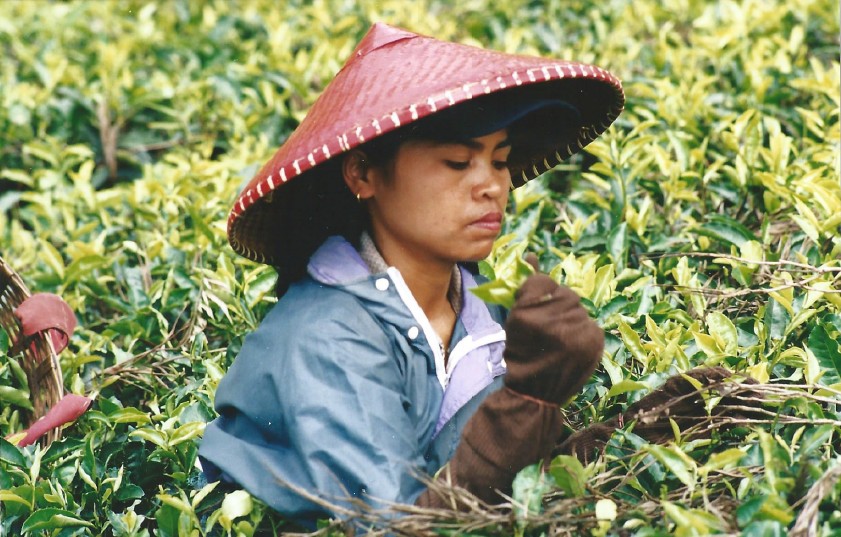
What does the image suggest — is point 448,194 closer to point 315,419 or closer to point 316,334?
point 316,334

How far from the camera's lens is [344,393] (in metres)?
1.79

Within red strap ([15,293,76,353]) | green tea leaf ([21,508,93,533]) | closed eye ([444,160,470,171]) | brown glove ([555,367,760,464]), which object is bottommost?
green tea leaf ([21,508,93,533])

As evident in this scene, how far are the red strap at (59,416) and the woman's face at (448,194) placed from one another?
78cm

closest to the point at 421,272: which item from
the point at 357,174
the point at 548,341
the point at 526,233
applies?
the point at 357,174

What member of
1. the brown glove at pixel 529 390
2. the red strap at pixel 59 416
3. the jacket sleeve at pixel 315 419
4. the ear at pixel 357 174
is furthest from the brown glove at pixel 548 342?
the red strap at pixel 59 416

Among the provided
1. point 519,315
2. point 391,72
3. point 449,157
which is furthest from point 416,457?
point 391,72

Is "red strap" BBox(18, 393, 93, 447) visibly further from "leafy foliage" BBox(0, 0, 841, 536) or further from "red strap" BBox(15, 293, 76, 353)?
"red strap" BBox(15, 293, 76, 353)

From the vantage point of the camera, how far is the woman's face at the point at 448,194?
1917 mm

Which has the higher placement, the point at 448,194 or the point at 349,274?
the point at 448,194

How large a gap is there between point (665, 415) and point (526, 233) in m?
0.84

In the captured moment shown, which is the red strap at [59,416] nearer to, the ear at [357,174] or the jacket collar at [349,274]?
the jacket collar at [349,274]

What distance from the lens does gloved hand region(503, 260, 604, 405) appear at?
5.43 ft

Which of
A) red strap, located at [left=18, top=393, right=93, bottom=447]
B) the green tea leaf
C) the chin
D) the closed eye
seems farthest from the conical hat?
the green tea leaf

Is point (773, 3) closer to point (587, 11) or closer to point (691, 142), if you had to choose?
point (587, 11)
